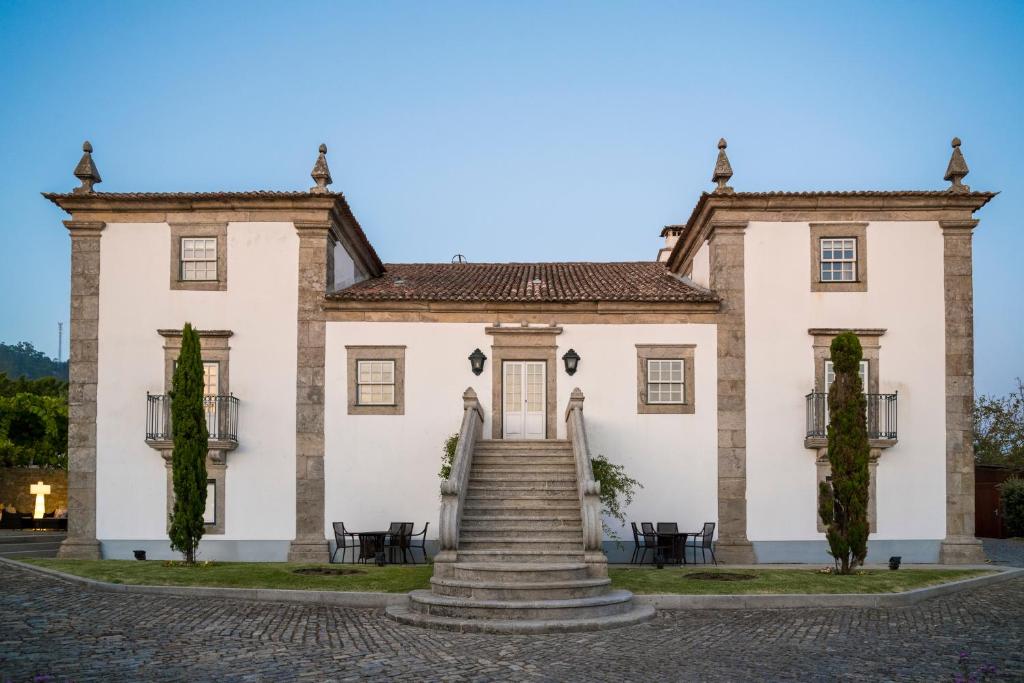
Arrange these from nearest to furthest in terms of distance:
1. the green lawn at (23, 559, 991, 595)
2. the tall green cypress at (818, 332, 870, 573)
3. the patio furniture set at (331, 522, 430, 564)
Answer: the green lawn at (23, 559, 991, 595) < the tall green cypress at (818, 332, 870, 573) < the patio furniture set at (331, 522, 430, 564)

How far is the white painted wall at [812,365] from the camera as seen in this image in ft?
63.1

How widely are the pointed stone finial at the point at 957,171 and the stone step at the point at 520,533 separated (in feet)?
33.5

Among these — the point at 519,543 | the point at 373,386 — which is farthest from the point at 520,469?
the point at 373,386

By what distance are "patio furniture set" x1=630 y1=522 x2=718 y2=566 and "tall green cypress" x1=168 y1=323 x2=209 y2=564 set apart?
775 centimetres

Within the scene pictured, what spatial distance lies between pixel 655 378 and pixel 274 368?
737cm

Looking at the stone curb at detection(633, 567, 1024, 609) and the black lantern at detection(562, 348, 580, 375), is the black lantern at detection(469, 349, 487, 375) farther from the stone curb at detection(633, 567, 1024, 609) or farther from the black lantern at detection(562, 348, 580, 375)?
the stone curb at detection(633, 567, 1024, 609)

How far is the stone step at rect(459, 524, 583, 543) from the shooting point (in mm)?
15602

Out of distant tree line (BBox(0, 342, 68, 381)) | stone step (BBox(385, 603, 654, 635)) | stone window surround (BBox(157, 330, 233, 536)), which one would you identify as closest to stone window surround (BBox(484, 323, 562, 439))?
stone window surround (BBox(157, 330, 233, 536))

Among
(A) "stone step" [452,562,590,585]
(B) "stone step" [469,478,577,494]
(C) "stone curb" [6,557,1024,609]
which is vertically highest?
(B) "stone step" [469,478,577,494]

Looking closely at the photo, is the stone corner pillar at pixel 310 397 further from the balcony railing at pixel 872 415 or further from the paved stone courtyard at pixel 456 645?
the balcony railing at pixel 872 415

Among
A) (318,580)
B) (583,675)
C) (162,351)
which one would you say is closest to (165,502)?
(162,351)

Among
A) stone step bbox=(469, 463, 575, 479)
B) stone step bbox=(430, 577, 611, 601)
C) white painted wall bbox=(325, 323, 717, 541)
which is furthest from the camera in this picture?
white painted wall bbox=(325, 323, 717, 541)

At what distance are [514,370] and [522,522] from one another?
459 cm

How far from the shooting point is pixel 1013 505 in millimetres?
26594
